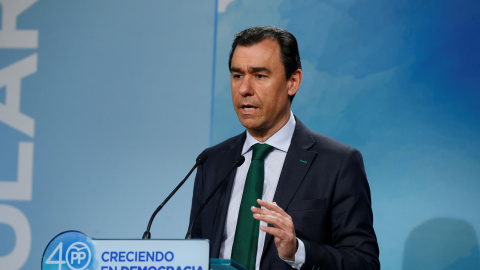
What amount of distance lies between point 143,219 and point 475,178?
1.71 metres

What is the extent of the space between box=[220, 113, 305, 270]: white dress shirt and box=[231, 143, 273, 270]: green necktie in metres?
0.03

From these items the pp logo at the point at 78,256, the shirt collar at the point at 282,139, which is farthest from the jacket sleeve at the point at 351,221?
the pp logo at the point at 78,256

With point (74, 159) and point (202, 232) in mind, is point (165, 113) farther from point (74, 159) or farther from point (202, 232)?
point (202, 232)

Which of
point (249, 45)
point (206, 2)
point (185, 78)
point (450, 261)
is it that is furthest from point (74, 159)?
point (450, 261)

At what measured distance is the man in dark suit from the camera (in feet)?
6.59

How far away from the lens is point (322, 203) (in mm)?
2051

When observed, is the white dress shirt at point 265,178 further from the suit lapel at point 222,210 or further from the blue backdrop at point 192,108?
the blue backdrop at point 192,108

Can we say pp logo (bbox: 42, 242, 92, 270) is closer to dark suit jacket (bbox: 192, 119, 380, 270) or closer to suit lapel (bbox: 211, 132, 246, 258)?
dark suit jacket (bbox: 192, 119, 380, 270)

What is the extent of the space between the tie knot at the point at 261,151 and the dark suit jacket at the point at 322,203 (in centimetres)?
8

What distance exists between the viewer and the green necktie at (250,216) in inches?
79.5

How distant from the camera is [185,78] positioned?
319 cm

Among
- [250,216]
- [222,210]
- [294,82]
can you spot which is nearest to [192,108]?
[294,82]

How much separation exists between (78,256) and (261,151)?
937 millimetres

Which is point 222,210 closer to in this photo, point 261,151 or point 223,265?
point 261,151
